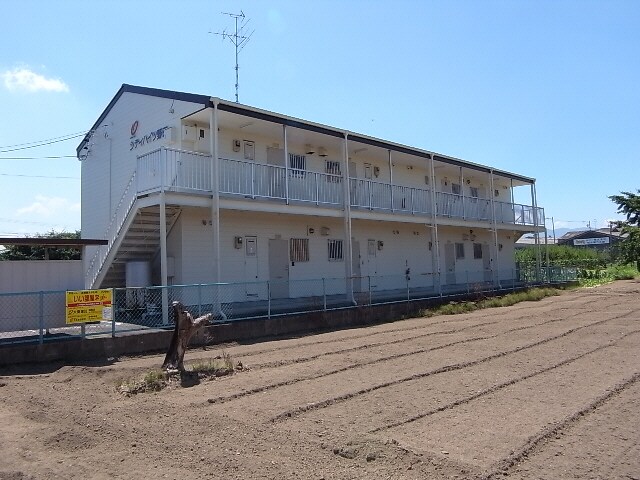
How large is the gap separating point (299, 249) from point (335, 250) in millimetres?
1940

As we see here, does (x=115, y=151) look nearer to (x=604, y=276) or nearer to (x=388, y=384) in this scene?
(x=388, y=384)

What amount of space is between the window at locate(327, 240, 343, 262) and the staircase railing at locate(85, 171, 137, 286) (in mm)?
7615

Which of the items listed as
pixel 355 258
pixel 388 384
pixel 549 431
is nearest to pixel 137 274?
pixel 355 258

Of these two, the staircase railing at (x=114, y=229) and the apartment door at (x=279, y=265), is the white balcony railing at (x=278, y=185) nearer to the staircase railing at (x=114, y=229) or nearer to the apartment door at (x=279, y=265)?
the staircase railing at (x=114, y=229)

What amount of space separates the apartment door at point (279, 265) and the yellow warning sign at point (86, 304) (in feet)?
24.3

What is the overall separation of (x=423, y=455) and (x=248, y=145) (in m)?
14.6

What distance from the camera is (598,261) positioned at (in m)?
48.9

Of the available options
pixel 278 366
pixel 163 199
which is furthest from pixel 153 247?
pixel 278 366

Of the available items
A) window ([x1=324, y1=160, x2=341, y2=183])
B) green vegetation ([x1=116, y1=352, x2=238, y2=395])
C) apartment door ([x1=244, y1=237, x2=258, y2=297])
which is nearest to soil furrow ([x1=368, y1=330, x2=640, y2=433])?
green vegetation ([x1=116, y1=352, x2=238, y2=395])

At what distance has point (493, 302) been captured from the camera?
22.0m

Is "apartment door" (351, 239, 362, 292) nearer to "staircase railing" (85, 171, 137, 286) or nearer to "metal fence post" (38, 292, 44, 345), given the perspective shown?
"staircase railing" (85, 171, 137, 286)

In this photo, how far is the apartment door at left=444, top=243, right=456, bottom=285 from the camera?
26.7 meters

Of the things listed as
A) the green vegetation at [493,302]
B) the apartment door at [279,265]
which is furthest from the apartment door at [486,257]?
the apartment door at [279,265]

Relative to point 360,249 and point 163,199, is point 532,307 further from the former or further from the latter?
point 163,199
